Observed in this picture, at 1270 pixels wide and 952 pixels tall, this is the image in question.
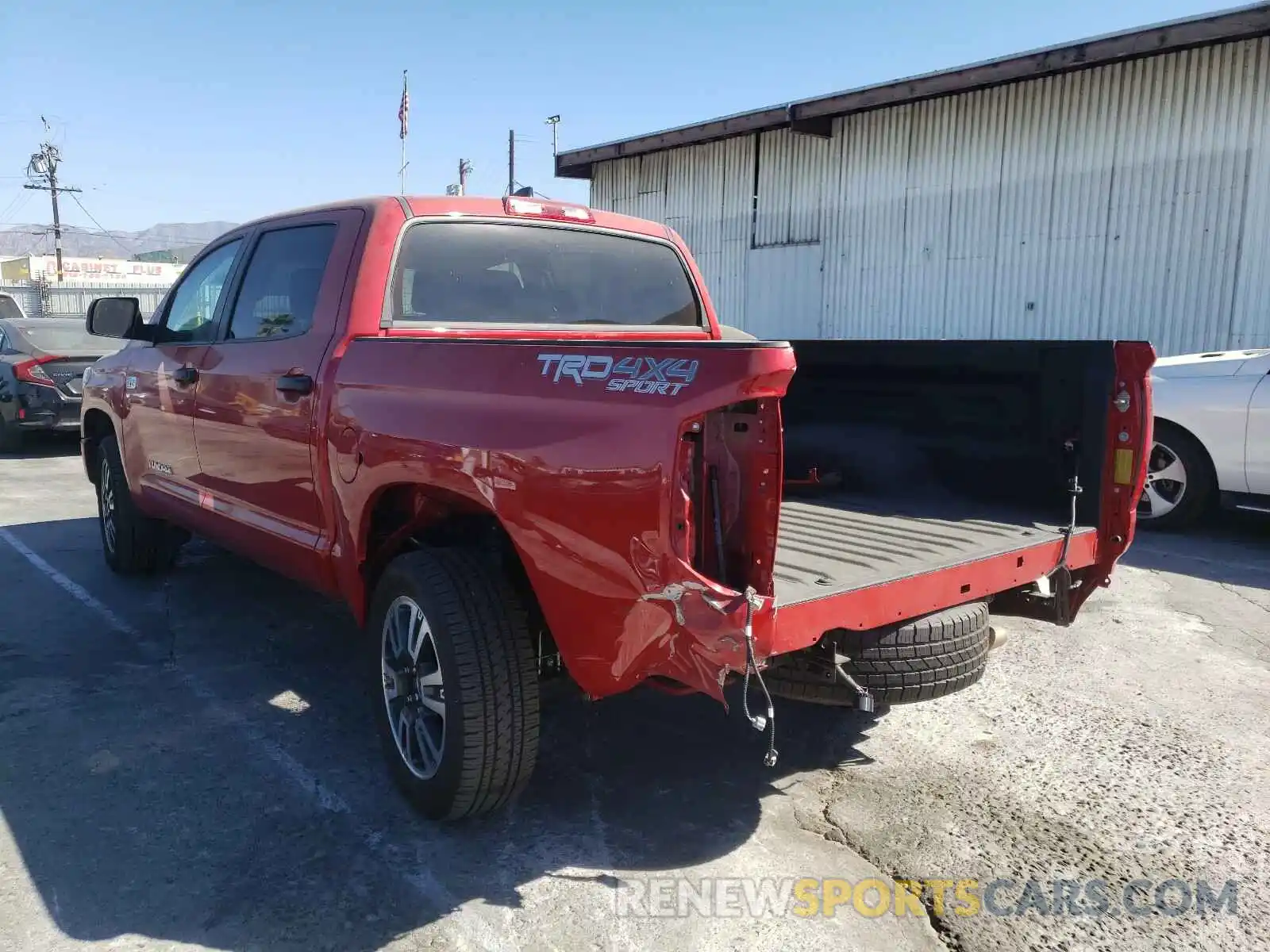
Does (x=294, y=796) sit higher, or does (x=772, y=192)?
(x=772, y=192)

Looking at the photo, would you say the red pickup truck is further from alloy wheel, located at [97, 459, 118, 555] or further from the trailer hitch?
alloy wheel, located at [97, 459, 118, 555]

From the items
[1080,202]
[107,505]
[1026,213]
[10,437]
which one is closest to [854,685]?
[107,505]

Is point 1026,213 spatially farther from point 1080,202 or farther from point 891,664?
point 891,664

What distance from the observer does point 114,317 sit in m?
5.00

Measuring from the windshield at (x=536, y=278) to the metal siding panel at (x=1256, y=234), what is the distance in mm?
8436

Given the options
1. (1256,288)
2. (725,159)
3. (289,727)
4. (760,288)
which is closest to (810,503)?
(289,727)

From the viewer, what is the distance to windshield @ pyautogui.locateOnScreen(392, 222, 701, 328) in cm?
374

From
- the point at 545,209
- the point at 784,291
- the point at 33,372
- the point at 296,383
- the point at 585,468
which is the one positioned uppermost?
the point at 784,291

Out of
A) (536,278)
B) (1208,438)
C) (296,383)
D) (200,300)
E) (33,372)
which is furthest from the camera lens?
(33,372)

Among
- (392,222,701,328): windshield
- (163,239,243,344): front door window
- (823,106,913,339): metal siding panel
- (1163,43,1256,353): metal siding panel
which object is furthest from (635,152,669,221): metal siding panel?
(392,222,701,328): windshield

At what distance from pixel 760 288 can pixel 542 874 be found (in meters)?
13.4

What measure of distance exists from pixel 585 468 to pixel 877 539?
4.29 ft

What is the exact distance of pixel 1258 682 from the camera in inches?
175

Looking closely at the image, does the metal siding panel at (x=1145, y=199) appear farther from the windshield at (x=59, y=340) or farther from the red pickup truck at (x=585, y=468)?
the windshield at (x=59, y=340)
